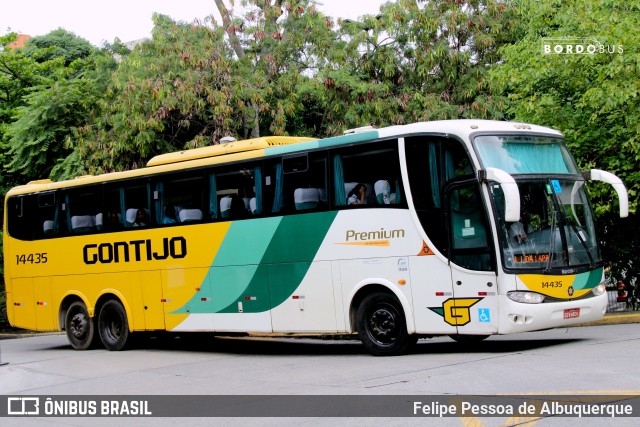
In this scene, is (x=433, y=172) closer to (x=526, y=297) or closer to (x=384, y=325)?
(x=526, y=297)

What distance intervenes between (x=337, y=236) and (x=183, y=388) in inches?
155

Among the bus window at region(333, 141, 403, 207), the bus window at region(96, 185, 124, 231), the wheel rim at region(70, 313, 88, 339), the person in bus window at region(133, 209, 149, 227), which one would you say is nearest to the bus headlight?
the bus window at region(333, 141, 403, 207)

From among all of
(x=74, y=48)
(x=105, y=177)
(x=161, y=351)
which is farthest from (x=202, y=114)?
(x=74, y=48)

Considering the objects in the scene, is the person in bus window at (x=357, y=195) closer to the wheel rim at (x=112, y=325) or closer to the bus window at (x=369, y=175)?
the bus window at (x=369, y=175)

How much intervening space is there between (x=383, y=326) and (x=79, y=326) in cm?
822

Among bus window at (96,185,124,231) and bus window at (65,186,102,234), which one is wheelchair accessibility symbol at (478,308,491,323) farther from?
bus window at (65,186,102,234)

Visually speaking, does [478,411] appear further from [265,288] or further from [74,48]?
[74,48]

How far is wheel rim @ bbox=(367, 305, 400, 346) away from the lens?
14.4 metres

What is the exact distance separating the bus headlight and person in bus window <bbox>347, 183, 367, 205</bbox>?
2.90 metres

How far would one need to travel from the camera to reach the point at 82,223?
1967 centimetres

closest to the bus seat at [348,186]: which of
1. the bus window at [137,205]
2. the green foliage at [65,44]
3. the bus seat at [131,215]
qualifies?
the bus window at [137,205]

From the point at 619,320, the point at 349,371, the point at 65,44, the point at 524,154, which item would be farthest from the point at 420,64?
the point at 65,44

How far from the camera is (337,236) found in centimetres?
1496

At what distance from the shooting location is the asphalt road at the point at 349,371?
32.3 ft
